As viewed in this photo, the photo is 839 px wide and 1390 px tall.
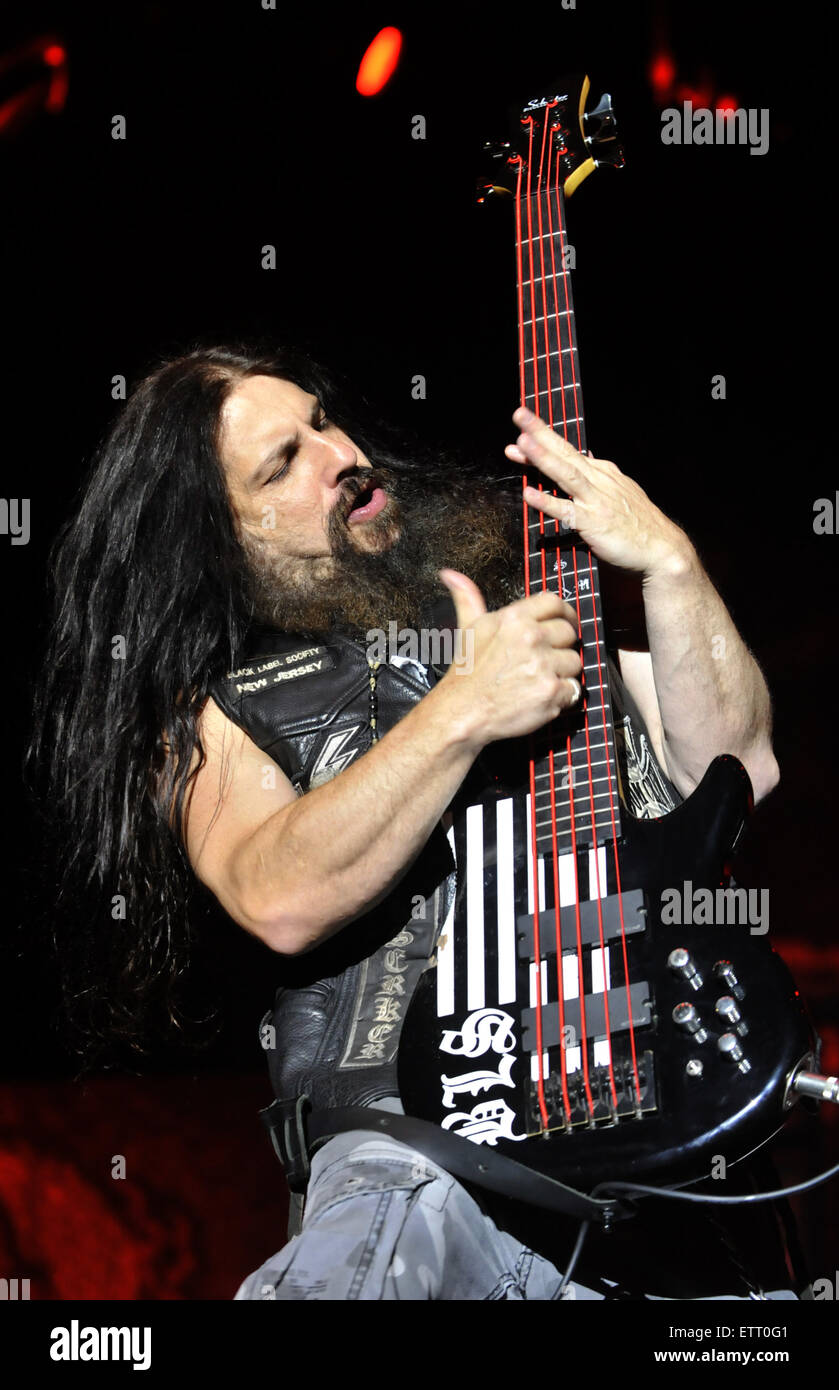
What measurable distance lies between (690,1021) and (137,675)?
45.7 inches

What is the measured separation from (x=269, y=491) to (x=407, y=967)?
3.18 feet

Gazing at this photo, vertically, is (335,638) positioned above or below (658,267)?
below

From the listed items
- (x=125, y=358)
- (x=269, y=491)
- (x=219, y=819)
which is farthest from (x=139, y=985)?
(x=125, y=358)

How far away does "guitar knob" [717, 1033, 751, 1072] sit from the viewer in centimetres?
149

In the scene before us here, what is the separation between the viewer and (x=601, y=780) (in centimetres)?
175

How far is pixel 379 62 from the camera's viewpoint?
3.05 meters

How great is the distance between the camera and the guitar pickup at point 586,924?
64.2 inches

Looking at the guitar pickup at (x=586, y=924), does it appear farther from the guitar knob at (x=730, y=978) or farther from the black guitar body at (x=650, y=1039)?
the guitar knob at (x=730, y=978)

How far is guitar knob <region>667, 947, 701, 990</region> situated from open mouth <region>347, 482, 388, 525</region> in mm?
1119

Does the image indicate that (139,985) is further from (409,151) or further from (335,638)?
(409,151)

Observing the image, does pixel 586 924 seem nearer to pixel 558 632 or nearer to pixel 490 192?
pixel 558 632

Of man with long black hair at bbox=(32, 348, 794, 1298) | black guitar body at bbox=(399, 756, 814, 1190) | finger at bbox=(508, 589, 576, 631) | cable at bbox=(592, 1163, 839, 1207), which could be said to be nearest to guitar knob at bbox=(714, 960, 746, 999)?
black guitar body at bbox=(399, 756, 814, 1190)

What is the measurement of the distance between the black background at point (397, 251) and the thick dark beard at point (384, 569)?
0.44 m

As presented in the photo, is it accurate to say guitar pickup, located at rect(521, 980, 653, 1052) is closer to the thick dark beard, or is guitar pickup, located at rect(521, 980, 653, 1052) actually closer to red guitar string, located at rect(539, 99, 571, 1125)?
red guitar string, located at rect(539, 99, 571, 1125)
